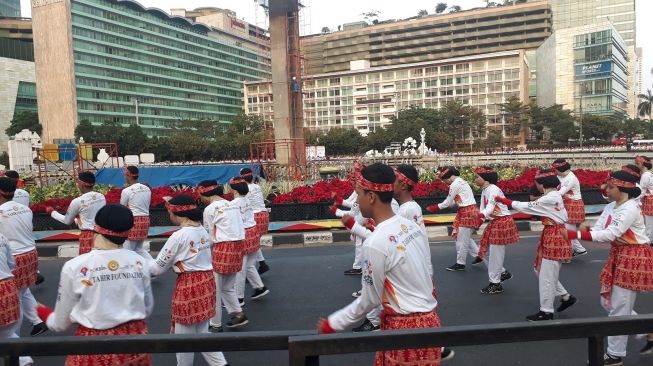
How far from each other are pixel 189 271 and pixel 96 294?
138 cm

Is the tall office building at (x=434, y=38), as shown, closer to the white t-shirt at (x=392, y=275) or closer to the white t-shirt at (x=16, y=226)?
the white t-shirt at (x=16, y=226)

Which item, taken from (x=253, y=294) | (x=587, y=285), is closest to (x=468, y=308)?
(x=587, y=285)

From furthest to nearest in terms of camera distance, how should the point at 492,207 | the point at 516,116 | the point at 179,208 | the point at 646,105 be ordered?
1. the point at 646,105
2. the point at 516,116
3. the point at 492,207
4. the point at 179,208

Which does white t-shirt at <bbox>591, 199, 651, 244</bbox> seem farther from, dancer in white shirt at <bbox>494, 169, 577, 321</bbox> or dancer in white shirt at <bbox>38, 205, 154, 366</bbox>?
dancer in white shirt at <bbox>38, 205, 154, 366</bbox>

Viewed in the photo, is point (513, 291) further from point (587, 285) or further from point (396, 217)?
point (396, 217)

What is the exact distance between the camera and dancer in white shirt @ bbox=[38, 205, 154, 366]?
3000mm

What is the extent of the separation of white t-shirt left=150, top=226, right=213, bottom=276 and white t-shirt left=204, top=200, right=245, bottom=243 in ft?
3.84

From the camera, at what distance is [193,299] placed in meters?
4.30

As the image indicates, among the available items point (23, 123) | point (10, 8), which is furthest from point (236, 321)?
point (10, 8)

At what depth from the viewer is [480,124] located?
74.4 meters

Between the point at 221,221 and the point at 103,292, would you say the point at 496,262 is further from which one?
the point at 103,292

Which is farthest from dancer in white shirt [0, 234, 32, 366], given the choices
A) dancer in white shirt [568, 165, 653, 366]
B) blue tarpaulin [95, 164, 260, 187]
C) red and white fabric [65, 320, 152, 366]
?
blue tarpaulin [95, 164, 260, 187]

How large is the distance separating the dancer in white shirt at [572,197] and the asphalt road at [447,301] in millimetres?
327

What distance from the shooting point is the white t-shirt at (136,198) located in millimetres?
8008
